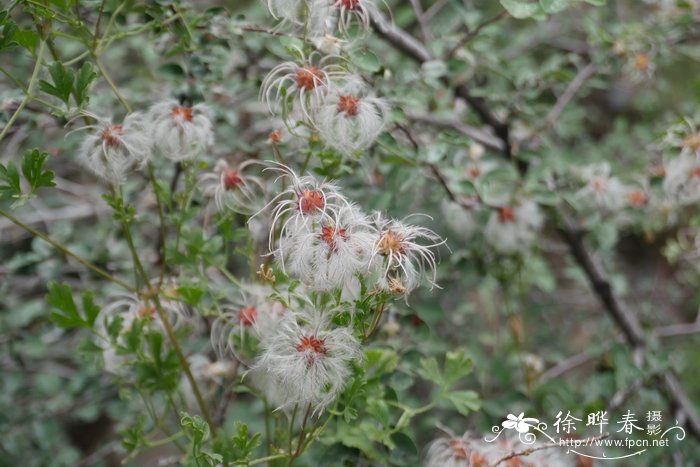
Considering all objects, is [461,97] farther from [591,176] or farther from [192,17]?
[192,17]

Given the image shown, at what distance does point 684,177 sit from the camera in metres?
1.32

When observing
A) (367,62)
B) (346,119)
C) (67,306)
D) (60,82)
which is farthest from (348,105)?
(67,306)

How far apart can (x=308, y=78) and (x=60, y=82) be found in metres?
0.31

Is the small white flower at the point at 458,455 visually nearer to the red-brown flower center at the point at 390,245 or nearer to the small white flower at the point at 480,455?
the small white flower at the point at 480,455

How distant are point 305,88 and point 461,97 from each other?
0.64 metres

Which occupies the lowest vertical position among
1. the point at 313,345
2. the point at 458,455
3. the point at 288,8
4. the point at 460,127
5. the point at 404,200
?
A: the point at 458,455

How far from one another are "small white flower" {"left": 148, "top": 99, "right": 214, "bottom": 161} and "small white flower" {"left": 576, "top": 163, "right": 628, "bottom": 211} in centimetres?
86

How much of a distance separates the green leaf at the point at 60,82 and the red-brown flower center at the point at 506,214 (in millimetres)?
828

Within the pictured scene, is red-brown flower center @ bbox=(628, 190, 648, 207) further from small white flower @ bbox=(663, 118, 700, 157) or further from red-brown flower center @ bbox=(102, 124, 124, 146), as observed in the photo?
red-brown flower center @ bbox=(102, 124, 124, 146)

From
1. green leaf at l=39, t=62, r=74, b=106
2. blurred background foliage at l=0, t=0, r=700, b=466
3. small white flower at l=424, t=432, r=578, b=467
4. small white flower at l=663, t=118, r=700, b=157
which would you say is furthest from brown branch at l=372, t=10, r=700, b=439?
green leaf at l=39, t=62, r=74, b=106

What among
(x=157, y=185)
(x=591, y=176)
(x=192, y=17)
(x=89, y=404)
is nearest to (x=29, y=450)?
(x=89, y=404)

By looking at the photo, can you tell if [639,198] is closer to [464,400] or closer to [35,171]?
[464,400]

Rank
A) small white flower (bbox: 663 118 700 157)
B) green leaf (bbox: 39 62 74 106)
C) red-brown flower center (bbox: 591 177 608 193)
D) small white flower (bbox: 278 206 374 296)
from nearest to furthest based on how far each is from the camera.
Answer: small white flower (bbox: 278 206 374 296) → green leaf (bbox: 39 62 74 106) → small white flower (bbox: 663 118 700 157) → red-brown flower center (bbox: 591 177 608 193)

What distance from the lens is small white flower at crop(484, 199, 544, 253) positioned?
142 centimetres
